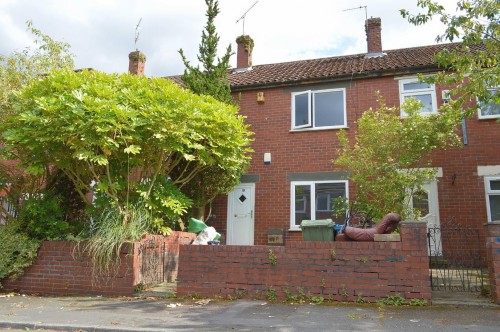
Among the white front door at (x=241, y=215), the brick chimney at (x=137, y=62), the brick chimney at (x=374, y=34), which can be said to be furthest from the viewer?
the brick chimney at (x=137, y=62)

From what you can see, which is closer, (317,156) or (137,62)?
(317,156)

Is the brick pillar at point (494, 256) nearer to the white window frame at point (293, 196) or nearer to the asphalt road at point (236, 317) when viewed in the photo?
the asphalt road at point (236, 317)

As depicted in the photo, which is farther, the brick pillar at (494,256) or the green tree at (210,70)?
the green tree at (210,70)

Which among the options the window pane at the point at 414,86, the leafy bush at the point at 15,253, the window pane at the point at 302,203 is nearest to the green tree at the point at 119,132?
the leafy bush at the point at 15,253

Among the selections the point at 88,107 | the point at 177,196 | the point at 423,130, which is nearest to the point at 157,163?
the point at 177,196

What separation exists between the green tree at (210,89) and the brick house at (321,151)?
3.48 feet

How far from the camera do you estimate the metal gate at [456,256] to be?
24.8 ft

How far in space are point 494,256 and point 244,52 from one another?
12188 mm

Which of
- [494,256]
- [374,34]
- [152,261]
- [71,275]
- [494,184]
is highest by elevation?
[374,34]

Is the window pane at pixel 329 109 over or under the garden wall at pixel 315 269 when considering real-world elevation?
over

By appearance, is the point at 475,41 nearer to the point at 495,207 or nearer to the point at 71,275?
the point at 495,207

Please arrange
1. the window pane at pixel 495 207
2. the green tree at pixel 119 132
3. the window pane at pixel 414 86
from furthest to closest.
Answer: the window pane at pixel 414 86, the window pane at pixel 495 207, the green tree at pixel 119 132

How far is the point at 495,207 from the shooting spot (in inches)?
400

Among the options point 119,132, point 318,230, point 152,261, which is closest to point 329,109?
point 318,230
